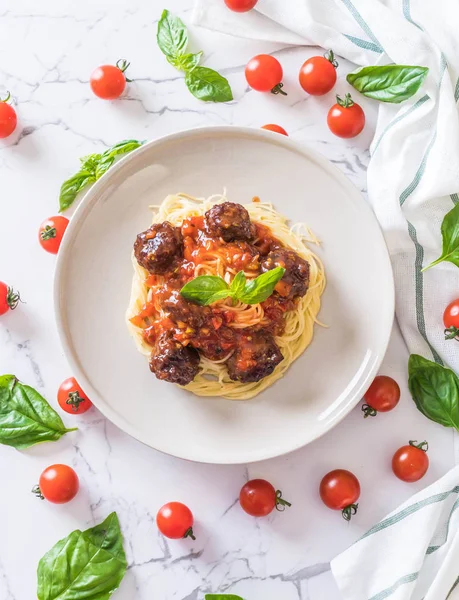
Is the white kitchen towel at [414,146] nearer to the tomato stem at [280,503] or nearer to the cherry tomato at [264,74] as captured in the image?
the cherry tomato at [264,74]

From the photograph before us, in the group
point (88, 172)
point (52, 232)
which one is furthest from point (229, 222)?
point (52, 232)

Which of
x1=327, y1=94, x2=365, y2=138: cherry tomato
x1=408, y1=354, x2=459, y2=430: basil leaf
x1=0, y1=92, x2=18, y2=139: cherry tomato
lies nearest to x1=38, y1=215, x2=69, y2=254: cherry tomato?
x1=0, y1=92, x2=18, y2=139: cherry tomato

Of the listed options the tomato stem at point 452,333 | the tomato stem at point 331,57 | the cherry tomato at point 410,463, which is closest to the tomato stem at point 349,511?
the cherry tomato at point 410,463

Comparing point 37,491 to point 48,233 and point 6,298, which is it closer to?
point 6,298

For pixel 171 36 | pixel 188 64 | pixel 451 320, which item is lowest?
pixel 451 320

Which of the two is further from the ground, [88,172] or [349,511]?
[88,172]

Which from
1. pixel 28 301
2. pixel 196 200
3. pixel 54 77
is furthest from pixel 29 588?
pixel 54 77
